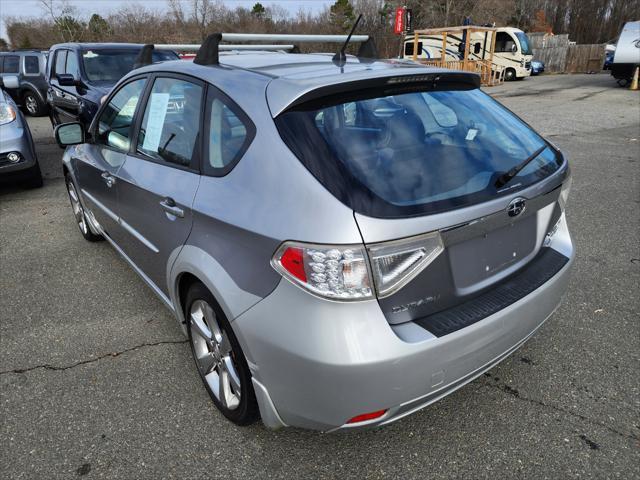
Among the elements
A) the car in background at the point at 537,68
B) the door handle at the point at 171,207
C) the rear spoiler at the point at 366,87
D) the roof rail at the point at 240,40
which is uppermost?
the roof rail at the point at 240,40

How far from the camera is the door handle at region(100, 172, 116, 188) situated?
3129 millimetres

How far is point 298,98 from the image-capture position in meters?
1.85

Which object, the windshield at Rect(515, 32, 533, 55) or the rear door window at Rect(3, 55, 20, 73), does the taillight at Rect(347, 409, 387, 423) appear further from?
the windshield at Rect(515, 32, 533, 55)

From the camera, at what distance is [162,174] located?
8.14 feet

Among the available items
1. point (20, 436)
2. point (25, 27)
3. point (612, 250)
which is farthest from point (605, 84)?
point (25, 27)

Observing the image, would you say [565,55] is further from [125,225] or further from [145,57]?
[125,225]

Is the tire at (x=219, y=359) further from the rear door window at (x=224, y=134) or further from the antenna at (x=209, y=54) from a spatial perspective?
the antenna at (x=209, y=54)

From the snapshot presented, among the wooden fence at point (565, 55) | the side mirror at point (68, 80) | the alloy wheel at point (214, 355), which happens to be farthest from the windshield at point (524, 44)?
the alloy wheel at point (214, 355)

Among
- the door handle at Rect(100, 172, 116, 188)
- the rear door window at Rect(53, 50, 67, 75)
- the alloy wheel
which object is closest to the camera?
the alloy wheel

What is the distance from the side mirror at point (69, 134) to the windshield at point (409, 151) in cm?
261

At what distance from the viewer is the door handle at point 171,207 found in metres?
2.27

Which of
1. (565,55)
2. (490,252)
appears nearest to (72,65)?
(490,252)

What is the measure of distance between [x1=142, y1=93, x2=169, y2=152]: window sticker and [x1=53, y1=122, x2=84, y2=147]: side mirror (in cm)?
132

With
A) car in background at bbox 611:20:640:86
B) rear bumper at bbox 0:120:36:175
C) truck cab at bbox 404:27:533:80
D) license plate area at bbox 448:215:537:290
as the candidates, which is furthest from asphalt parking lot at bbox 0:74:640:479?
truck cab at bbox 404:27:533:80
